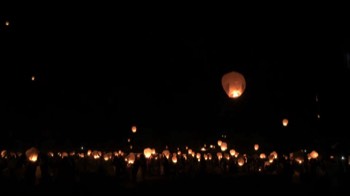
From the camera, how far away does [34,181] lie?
9.85 metres

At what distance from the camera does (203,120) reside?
3067cm

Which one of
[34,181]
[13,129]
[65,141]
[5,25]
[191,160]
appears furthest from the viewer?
[65,141]

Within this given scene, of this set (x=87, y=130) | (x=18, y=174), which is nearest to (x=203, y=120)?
(x=87, y=130)

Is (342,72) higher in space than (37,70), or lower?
lower

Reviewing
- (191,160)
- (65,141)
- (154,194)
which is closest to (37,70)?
(65,141)

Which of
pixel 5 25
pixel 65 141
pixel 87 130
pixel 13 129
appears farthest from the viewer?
pixel 87 130

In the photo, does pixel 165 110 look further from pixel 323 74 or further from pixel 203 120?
Result: pixel 323 74

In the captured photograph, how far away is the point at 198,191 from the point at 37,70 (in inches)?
628

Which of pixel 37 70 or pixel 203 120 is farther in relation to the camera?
pixel 203 120

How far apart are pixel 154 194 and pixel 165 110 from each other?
22.6 meters

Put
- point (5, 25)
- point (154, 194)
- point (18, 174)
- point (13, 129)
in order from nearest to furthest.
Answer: point (154, 194) → point (18, 174) → point (5, 25) → point (13, 129)

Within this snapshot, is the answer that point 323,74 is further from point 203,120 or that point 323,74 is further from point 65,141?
point 65,141

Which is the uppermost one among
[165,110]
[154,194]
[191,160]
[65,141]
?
[165,110]

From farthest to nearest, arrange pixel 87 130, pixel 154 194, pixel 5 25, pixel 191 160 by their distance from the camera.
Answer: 1. pixel 87 130
2. pixel 5 25
3. pixel 191 160
4. pixel 154 194
